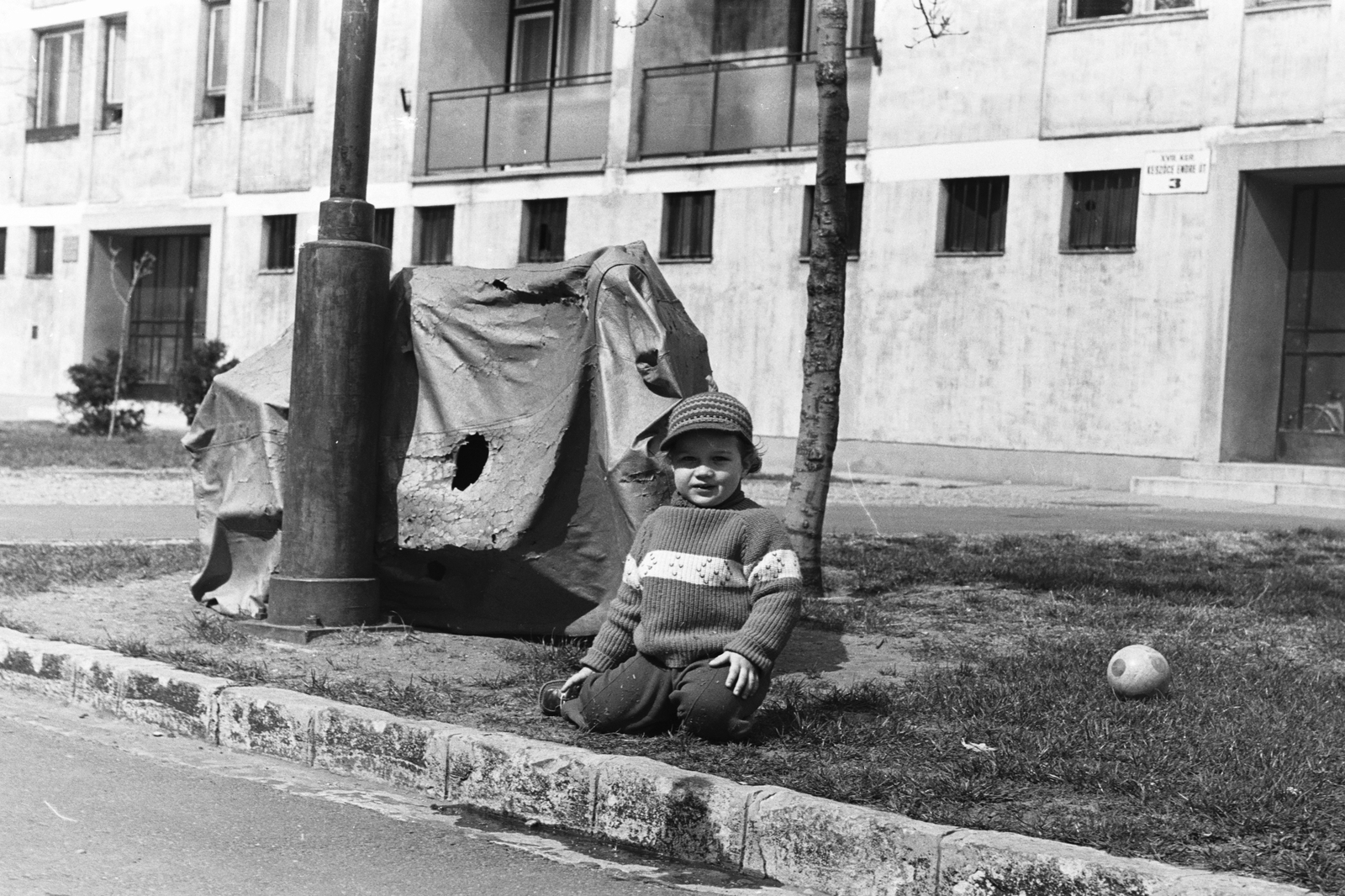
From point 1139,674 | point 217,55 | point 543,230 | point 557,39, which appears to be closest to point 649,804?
point 1139,674

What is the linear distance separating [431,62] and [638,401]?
21.9 metres

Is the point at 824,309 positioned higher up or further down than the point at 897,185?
further down

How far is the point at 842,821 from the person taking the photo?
428cm

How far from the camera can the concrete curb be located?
156 inches

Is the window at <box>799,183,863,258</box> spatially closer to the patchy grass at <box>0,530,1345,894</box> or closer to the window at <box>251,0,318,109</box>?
the window at <box>251,0,318,109</box>

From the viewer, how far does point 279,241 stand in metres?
29.7

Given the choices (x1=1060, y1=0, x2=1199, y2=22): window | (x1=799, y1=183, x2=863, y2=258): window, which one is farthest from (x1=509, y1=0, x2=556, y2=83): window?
(x1=1060, y1=0, x2=1199, y2=22): window

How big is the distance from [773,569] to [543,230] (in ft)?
70.1

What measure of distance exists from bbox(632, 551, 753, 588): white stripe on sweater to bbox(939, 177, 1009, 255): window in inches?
651

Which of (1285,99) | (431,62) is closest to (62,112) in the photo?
(431,62)

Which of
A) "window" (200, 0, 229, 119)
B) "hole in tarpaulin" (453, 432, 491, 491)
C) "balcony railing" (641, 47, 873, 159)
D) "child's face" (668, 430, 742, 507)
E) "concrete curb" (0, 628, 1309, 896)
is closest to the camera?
"concrete curb" (0, 628, 1309, 896)

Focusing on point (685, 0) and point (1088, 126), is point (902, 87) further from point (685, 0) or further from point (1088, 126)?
point (685, 0)

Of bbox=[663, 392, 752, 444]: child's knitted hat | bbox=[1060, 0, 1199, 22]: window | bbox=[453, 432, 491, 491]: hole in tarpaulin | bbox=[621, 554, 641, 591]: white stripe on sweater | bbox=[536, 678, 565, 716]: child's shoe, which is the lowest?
bbox=[536, 678, 565, 716]: child's shoe

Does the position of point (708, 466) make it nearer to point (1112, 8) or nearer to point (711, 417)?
Answer: point (711, 417)
